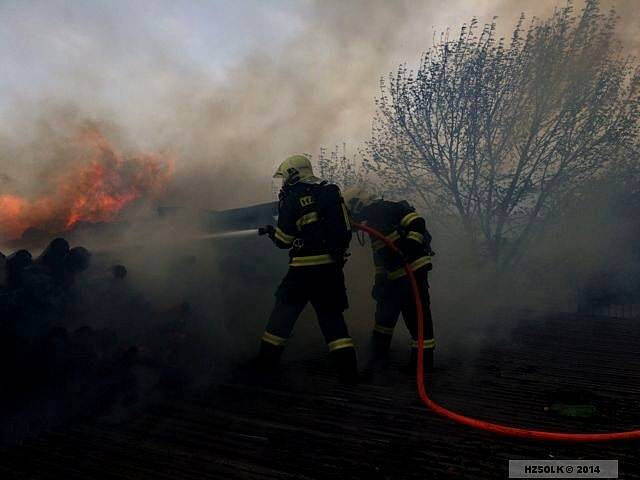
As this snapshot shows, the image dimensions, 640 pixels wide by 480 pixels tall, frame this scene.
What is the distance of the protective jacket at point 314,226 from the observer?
447 centimetres

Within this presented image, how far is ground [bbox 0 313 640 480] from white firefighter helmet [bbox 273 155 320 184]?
6.02 feet

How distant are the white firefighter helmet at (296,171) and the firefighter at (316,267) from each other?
0.07 meters

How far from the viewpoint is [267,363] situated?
4508 mm

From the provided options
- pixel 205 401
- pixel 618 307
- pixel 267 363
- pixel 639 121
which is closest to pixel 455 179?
pixel 639 121

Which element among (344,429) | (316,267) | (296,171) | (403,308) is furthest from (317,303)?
(344,429)

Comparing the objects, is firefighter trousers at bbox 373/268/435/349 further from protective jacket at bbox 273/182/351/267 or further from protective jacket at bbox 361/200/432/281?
protective jacket at bbox 273/182/351/267

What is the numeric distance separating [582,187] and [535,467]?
9.65 meters

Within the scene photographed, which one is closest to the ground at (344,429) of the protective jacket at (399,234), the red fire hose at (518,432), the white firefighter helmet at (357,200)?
the red fire hose at (518,432)

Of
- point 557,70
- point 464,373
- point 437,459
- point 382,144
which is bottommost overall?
point 437,459

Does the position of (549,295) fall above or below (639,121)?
below

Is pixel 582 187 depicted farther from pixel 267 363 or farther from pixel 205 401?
pixel 205 401

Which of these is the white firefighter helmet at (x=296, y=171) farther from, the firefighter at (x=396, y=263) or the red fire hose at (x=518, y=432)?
the red fire hose at (x=518, y=432)

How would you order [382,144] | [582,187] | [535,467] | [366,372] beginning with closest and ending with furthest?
[535,467] < [366,372] < [582,187] < [382,144]

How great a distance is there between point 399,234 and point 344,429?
7.59ft
